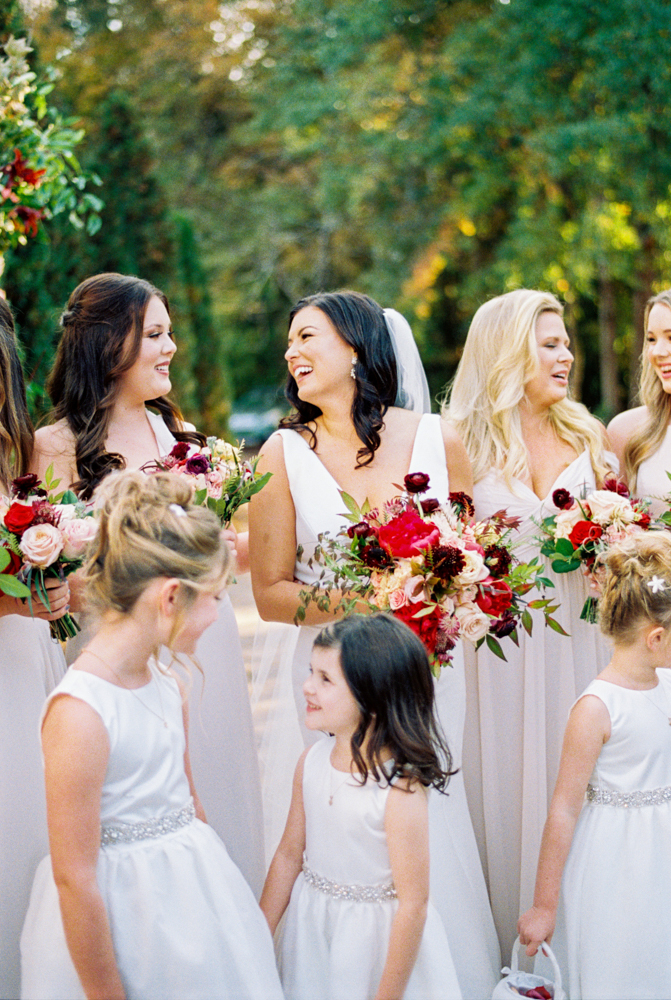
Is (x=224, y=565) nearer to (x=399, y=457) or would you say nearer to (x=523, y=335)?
(x=399, y=457)

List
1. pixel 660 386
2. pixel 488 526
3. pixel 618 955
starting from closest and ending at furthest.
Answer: pixel 618 955, pixel 488 526, pixel 660 386

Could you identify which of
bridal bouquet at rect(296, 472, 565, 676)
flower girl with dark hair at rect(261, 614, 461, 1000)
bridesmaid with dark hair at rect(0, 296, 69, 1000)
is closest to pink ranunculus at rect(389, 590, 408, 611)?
bridal bouquet at rect(296, 472, 565, 676)

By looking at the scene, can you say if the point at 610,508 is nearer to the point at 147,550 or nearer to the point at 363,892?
the point at 363,892

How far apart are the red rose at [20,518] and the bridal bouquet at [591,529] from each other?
178 centimetres

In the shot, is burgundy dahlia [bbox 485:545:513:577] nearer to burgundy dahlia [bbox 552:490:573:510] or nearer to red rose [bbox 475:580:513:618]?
red rose [bbox 475:580:513:618]

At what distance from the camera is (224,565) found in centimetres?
241

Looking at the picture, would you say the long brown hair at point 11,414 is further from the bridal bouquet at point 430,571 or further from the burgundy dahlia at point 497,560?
the burgundy dahlia at point 497,560

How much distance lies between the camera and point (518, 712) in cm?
393

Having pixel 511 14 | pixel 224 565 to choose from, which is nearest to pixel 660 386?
pixel 224 565

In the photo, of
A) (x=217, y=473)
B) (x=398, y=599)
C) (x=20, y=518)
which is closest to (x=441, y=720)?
(x=398, y=599)

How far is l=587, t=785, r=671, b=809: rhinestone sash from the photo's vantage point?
3014 millimetres

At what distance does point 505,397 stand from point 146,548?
2.20 meters

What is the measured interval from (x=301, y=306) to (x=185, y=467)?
0.93 m

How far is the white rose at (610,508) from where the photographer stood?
11.0ft
